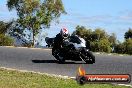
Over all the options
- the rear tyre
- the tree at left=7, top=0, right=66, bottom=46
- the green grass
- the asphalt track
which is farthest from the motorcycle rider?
the tree at left=7, top=0, right=66, bottom=46

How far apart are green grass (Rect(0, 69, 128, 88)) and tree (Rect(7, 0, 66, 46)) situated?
38824 millimetres

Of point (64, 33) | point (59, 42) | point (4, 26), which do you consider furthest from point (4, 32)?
point (64, 33)

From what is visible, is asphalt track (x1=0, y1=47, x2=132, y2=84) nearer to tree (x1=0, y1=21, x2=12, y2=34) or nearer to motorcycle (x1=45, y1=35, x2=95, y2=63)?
motorcycle (x1=45, y1=35, x2=95, y2=63)

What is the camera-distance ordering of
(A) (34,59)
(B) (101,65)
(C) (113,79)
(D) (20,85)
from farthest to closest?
(A) (34,59) < (B) (101,65) < (D) (20,85) < (C) (113,79)

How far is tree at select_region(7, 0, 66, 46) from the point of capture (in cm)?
5391

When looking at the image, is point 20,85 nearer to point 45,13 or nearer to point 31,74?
point 31,74

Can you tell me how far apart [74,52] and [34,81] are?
692cm

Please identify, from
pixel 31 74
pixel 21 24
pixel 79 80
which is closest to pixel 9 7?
pixel 21 24

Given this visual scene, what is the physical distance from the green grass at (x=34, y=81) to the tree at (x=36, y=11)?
38824mm

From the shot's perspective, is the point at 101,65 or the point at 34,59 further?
the point at 34,59

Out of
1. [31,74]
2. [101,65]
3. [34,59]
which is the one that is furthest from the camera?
[34,59]

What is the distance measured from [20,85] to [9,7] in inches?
1711

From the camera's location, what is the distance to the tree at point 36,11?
2122 inches

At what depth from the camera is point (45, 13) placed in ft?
178
